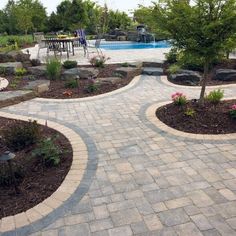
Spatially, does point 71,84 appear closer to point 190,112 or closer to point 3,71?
point 3,71

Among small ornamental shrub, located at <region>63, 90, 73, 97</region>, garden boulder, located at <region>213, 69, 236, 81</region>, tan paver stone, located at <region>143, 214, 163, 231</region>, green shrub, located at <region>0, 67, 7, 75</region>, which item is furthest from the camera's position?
green shrub, located at <region>0, 67, 7, 75</region>

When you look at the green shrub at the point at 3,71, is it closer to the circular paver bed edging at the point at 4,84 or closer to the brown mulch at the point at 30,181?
the circular paver bed edging at the point at 4,84

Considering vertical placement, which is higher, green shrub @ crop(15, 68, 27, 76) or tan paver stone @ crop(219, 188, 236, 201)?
green shrub @ crop(15, 68, 27, 76)

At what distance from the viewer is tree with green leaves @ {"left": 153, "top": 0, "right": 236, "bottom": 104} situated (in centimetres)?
524

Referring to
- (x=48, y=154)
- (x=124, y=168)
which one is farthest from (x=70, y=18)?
(x=124, y=168)

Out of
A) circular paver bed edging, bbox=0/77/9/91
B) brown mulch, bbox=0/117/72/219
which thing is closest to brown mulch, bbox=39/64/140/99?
circular paver bed edging, bbox=0/77/9/91

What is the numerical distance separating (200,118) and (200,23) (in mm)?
1779

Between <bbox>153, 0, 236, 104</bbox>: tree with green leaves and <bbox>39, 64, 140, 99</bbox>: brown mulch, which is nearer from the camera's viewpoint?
<bbox>153, 0, 236, 104</bbox>: tree with green leaves

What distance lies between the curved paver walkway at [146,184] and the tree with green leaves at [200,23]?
1.73 m

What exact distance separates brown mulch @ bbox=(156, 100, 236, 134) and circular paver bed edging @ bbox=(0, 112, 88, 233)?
1.93m

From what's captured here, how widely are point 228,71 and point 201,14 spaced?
4569 millimetres

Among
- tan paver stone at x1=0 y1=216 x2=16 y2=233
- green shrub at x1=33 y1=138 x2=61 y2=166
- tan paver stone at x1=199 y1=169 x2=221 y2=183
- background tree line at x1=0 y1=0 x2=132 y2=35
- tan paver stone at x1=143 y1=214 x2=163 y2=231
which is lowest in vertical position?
tan paver stone at x1=0 y1=216 x2=16 y2=233

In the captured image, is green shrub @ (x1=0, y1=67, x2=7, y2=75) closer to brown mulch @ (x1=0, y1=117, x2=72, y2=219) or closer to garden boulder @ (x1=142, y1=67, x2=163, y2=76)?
garden boulder @ (x1=142, y1=67, x2=163, y2=76)

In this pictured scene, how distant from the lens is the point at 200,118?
580 centimetres
